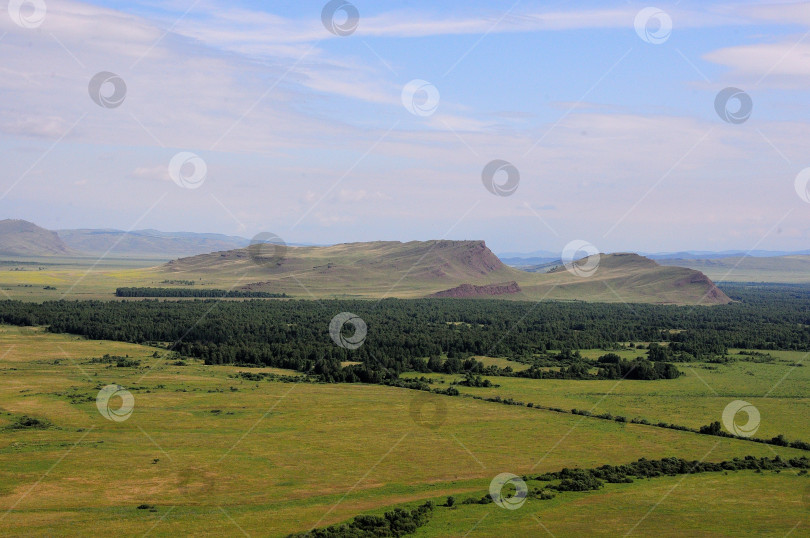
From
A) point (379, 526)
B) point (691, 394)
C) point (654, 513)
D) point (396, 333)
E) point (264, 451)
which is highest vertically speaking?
point (396, 333)

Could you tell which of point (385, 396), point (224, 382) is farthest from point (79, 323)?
point (385, 396)

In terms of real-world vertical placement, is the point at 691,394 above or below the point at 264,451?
below

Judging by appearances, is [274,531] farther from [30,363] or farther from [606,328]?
[606,328]

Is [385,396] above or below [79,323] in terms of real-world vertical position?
below

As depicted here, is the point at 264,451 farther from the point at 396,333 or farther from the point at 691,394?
the point at 396,333

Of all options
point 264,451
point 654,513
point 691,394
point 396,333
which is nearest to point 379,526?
point 654,513

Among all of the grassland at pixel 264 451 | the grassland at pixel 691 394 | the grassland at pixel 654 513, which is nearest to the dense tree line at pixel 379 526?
the grassland at pixel 654 513

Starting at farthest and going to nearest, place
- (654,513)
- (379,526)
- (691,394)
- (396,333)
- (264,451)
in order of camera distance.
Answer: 1. (396,333)
2. (691,394)
3. (264,451)
4. (654,513)
5. (379,526)

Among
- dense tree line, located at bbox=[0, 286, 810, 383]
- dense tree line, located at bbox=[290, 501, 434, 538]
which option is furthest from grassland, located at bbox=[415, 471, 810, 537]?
dense tree line, located at bbox=[0, 286, 810, 383]
